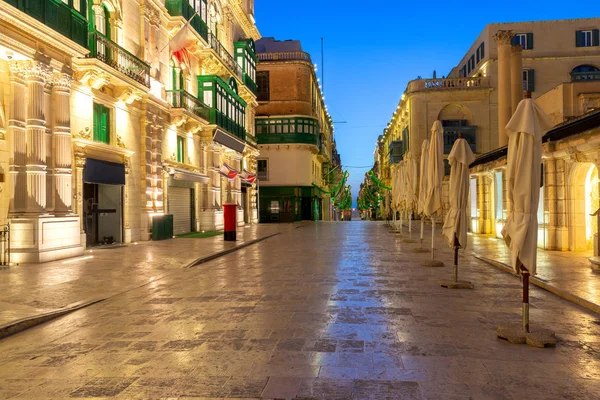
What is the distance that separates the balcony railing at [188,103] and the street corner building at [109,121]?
65 millimetres

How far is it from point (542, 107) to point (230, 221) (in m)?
16.9

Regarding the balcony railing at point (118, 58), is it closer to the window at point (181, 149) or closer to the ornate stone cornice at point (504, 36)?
the window at point (181, 149)

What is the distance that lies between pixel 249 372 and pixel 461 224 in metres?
6.08

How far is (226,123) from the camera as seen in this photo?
30953mm

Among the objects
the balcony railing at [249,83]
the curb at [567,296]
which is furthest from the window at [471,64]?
the curb at [567,296]

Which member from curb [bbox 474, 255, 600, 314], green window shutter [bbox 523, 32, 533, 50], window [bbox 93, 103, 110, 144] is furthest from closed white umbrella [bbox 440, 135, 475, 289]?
green window shutter [bbox 523, 32, 533, 50]

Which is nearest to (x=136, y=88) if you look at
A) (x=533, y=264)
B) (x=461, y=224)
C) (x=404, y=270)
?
(x=404, y=270)

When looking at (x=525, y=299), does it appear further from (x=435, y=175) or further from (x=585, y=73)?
(x=585, y=73)

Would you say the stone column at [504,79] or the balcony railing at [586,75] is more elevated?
the balcony railing at [586,75]

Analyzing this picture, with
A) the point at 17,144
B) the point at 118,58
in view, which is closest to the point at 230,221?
the point at 118,58

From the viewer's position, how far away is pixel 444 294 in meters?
8.86

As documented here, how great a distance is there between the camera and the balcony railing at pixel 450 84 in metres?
44.0

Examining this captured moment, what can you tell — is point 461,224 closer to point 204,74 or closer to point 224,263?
point 224,263

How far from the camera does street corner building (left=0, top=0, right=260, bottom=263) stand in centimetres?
1330
